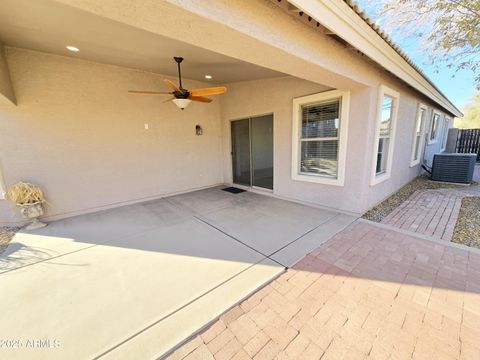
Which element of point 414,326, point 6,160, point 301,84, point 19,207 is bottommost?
point 414,326

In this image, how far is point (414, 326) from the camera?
1.70 metres

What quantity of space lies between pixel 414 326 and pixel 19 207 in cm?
605

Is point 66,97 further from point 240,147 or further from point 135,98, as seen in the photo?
point 240,147

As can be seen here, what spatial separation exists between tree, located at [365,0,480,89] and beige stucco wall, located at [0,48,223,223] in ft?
17.2

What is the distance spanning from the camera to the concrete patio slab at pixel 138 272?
171cm

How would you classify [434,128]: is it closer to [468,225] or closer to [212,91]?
[468,225]

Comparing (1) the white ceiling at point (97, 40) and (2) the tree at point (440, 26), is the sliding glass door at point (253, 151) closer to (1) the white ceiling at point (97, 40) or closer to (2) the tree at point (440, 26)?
(1) the white ceiling at point (97, 40)

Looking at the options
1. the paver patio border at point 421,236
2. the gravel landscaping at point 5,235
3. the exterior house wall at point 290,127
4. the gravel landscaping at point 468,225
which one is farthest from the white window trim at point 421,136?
the gravel landscaping at point 5,235

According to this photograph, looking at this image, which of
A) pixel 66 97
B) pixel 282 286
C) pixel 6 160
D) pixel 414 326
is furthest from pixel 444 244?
pixel 6 160

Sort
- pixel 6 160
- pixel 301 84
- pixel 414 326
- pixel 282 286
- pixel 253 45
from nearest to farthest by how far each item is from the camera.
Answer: pixel 414 326 < pixel 253 45 < pixel 282 286 < pixel 6 160 < pixel 301 84

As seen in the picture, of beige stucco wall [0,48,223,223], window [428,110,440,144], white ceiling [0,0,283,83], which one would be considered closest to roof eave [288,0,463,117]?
white ceiling [0,0,283,83]

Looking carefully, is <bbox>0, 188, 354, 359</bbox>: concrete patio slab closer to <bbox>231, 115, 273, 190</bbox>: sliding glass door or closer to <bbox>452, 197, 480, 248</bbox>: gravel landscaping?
<bbox>452, 197, 480, 248</bbox>: gravel landscaping

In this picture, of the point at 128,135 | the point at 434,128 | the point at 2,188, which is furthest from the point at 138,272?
the point at 434,128

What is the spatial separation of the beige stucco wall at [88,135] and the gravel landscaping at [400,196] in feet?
16.1
